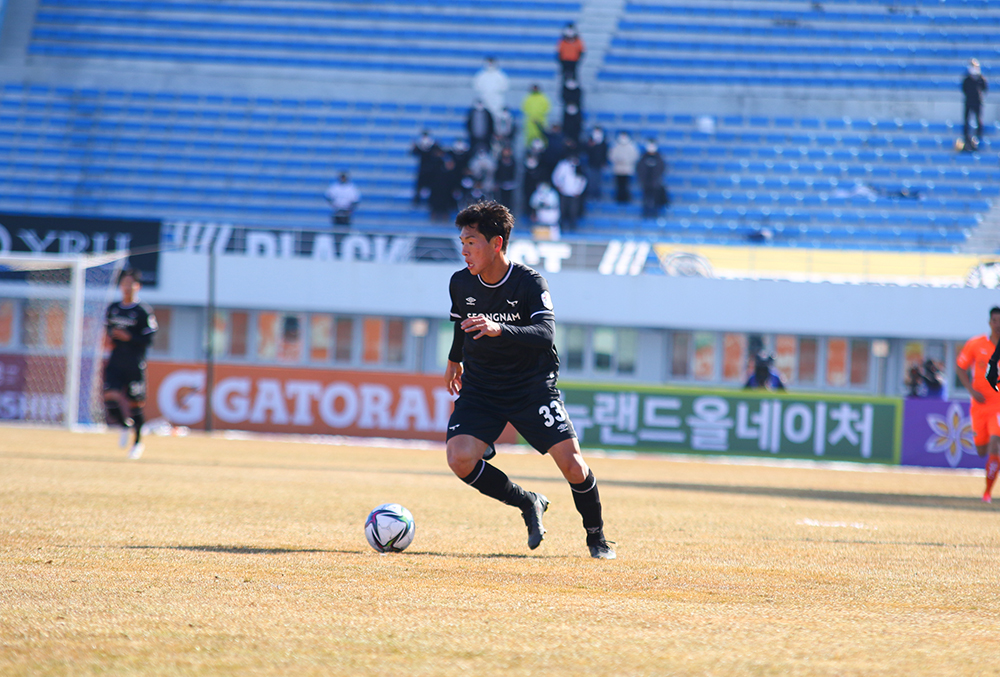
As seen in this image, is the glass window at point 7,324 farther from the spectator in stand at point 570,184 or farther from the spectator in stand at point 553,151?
the spectator in stand at point 570,184

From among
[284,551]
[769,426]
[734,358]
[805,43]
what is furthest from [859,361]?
[284,551]

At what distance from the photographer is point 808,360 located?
94.6 ft

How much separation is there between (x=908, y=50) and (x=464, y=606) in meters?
30.2

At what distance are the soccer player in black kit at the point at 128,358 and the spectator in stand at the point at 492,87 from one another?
654 inches

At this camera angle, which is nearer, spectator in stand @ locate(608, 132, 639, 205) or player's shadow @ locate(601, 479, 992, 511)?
player's shadow @ locate(601, 479, 992, 511)

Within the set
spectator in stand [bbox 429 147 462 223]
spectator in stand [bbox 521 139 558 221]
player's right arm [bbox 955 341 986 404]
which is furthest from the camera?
spectator in stand [bbox 429 147 462 223]

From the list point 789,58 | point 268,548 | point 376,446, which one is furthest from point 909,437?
point 268,548

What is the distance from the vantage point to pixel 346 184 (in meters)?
28.6

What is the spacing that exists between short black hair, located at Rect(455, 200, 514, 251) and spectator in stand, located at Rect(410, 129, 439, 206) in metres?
21.7

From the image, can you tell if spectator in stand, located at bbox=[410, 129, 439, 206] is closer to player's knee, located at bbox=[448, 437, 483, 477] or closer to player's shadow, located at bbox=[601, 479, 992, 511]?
player's shadow, located at bbox=[601, 479, 992, 511]

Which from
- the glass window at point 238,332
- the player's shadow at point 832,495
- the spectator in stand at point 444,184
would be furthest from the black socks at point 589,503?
the glass window at point 238,332

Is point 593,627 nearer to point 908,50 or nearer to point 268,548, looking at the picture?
point 268,548

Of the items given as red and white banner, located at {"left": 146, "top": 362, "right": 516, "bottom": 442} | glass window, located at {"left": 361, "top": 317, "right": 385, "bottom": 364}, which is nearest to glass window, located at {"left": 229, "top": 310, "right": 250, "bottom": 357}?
glass window, located at {"left": 361, "top": 317, "right": 385, "bottom": 364}

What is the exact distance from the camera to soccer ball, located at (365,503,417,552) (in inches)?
284
